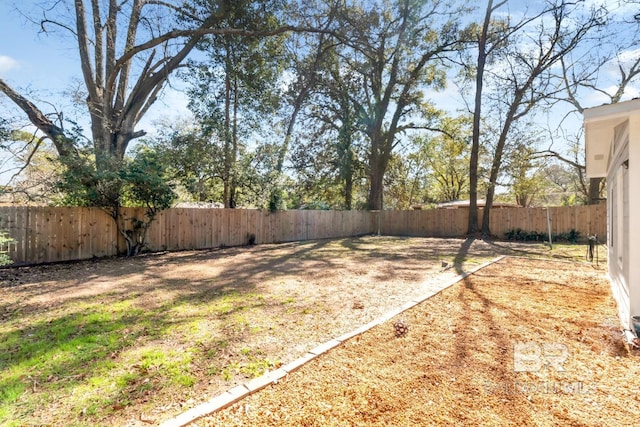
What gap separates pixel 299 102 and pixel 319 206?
5.72 metres

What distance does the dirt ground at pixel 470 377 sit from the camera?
1751 millimetres

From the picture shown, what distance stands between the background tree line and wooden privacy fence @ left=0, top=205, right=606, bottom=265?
1.59ft

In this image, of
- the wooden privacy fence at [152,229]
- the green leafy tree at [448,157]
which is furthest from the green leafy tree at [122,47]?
the green leafy tree at [448,157]

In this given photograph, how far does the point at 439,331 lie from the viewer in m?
3.01

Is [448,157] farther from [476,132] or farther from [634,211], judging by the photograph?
[634,211]

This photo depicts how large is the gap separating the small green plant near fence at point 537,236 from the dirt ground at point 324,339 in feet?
25.5

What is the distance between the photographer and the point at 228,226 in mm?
10539

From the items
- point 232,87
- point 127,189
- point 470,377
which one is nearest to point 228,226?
point 127,189

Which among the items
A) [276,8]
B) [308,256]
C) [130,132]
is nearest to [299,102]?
[276,8]

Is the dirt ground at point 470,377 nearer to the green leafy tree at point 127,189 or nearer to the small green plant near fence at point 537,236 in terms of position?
the green leafy tree at point 127,189

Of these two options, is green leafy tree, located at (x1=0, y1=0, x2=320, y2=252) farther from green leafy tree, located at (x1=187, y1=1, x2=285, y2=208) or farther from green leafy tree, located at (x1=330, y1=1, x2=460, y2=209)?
green leafy tree, located at (x1=330, y1=1, x2=460, y2=209)

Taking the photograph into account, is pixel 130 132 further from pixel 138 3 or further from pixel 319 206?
pixel 319 206

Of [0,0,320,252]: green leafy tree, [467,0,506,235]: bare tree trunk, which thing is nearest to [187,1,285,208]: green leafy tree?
[0,0,320,252]: green leafy tree

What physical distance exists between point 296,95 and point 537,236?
12532 mm
